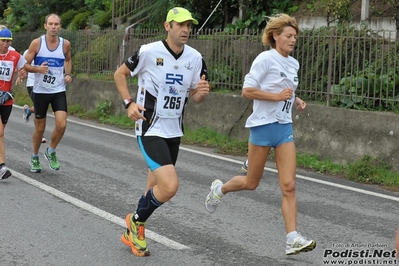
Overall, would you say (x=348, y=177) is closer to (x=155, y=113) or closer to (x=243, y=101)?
(x=243, y=101)

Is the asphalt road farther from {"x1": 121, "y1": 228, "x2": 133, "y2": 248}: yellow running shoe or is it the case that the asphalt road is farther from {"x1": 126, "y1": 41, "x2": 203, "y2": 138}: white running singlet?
{"x1": 126, "y1": 41, "x2": 203, "y2": 138}: white running singlet

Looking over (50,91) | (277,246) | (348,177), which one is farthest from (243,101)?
(277,246)

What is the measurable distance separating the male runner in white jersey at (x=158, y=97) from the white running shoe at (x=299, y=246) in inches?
43.3

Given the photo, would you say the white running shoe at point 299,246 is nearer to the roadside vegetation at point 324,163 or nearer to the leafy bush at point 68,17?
the roadside vegetation at point 324,163

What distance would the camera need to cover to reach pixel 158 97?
6.26 meters

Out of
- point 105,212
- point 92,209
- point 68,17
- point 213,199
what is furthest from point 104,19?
point 213,199

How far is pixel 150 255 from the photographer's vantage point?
20.6 ft

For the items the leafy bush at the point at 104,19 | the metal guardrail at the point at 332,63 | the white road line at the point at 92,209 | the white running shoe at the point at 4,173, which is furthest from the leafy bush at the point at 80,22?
the white running shoe at the point at 4,173

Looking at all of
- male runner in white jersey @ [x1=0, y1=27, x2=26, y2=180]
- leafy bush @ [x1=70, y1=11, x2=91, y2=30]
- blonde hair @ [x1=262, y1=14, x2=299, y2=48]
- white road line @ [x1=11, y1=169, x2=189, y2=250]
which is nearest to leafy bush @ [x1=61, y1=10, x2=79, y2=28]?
leafy bush @ [x1=70, y1=11, x2=91, y2=30]

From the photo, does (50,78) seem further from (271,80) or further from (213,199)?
(271,80)

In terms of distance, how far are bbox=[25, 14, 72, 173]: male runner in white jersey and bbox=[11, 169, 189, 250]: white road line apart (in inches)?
24.0

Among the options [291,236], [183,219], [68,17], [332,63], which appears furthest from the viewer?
[68,17]

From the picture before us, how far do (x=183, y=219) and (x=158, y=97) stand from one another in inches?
70.7

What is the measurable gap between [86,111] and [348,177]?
9.45 metres
